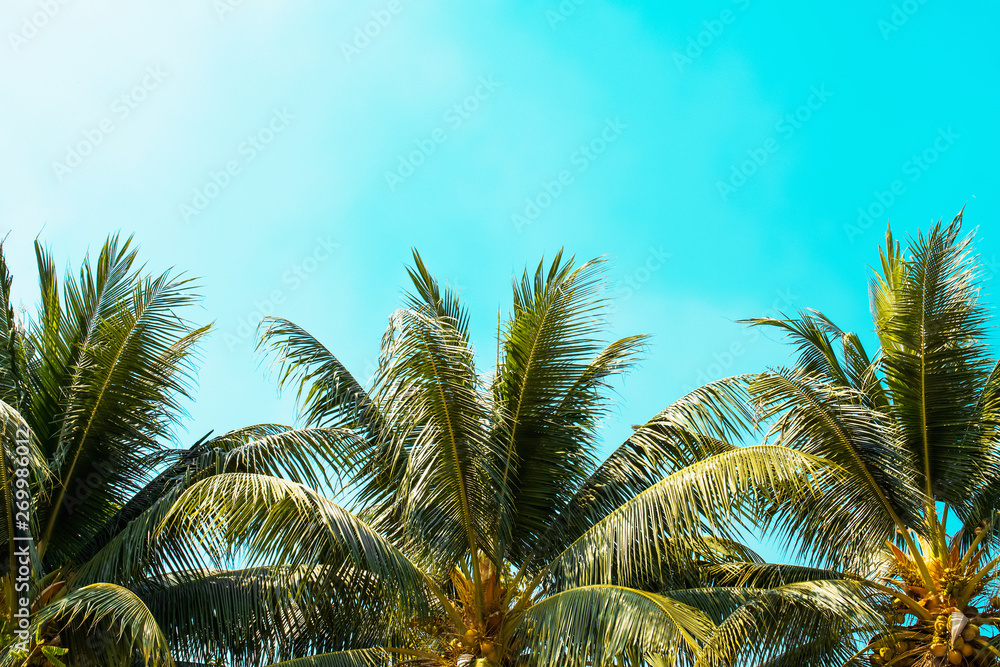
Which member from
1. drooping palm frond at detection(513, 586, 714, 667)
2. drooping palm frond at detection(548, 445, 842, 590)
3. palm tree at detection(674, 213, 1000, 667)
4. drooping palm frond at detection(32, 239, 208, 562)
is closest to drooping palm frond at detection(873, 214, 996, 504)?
palm tree at detection(674, 213, 1000, 667)

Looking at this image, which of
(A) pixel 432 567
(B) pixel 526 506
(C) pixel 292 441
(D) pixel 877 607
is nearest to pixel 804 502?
(D) pixel 877 607

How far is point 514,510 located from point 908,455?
432 cm

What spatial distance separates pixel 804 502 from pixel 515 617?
370 centimetres

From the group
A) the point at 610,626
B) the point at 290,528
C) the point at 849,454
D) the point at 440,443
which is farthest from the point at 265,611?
the point at 849,454

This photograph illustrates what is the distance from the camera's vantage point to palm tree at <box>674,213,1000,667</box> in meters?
10.1

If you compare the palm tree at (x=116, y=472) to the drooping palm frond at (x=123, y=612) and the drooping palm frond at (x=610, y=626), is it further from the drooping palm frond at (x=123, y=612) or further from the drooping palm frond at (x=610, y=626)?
the drooping palm frond at (x=610, y=626)

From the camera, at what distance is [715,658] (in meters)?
7.81

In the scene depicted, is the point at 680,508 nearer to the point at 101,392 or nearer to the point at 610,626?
the point at 610,626

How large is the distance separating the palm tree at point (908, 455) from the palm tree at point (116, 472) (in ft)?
15.8

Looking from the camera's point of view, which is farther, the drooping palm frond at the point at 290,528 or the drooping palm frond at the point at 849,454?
the drooping palm frond at the point at 849,454

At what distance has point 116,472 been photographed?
10.2 metres

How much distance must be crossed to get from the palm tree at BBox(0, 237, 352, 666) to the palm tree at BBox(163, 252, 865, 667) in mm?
455

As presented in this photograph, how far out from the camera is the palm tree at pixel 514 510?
844 cm

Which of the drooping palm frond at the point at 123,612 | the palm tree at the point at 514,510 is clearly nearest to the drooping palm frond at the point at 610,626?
the palm tree at the point at 514,510
